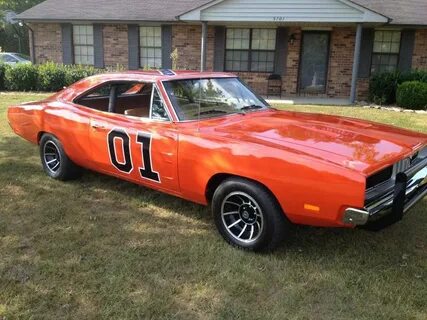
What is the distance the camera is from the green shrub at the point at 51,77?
16.4 meters

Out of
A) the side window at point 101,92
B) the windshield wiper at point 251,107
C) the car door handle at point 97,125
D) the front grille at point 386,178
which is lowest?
the front grille at point 386,178

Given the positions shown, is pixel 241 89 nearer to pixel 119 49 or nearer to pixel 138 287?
pixel 138 287

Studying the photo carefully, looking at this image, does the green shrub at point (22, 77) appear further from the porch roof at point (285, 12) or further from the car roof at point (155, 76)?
the car roof at point (155, 76)

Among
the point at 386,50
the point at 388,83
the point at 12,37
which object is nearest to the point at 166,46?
the point at 386,50

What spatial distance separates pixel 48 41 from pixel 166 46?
5.26m

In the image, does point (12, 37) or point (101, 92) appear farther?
point (12, 37)

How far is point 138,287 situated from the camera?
328cm

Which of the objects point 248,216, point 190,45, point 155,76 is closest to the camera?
point 248,216

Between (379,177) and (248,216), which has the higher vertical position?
(379,177)

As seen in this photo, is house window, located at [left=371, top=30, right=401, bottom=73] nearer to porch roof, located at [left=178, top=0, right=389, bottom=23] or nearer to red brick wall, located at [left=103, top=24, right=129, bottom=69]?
porch roof, located at [left=178, top=0, right=389, bottom=23]

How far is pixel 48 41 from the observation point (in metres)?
18.9

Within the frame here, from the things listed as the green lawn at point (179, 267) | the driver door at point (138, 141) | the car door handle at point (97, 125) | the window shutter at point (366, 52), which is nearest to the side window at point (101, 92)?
the driver door at point (138, 141)

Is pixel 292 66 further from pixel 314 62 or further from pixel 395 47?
pixel 395 47

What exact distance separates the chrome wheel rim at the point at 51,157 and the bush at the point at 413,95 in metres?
10.8
